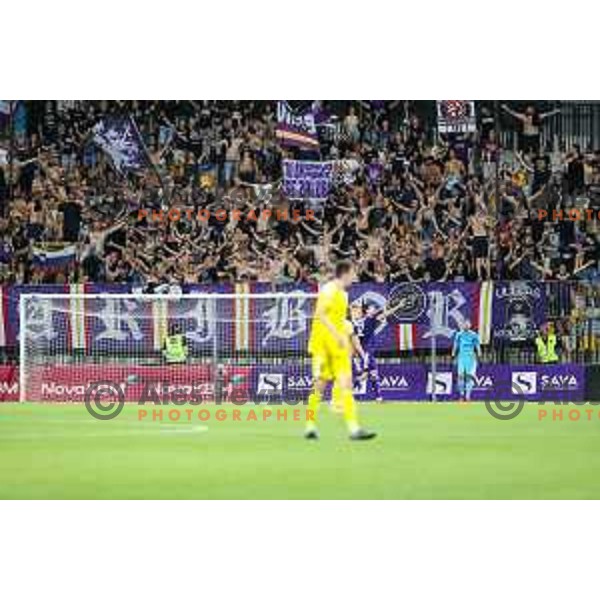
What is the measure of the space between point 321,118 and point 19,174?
5.10 meters

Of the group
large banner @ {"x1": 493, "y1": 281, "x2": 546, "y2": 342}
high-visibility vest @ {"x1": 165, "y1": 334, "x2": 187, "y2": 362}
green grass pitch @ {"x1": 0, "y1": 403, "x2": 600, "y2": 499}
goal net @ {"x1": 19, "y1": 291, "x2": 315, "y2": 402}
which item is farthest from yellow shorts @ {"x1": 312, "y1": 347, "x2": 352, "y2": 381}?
large banner @ {"x1": 493, "y1": 281, "x2": 546, "y2": 342}

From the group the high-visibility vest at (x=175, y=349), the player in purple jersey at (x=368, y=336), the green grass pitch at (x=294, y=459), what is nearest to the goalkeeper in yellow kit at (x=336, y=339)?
the green grass pitch at (x=294, y=459)

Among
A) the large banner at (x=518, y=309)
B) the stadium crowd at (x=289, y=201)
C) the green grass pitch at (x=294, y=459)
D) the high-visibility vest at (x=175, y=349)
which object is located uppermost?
the stadium crowd at (x=289, y=201)

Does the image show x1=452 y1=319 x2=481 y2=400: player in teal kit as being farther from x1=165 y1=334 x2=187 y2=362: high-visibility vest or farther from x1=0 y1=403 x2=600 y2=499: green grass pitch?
x1=0 y1=403 x2=600 y2=499: green grass pitch

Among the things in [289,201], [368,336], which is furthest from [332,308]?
[289,201]

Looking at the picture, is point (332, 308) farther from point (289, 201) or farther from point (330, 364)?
point (289, 201)

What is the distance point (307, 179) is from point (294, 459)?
41.8ft

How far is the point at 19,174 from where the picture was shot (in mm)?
25016

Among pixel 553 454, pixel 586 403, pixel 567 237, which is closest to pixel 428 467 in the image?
pixel 553 454

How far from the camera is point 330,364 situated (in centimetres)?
1329

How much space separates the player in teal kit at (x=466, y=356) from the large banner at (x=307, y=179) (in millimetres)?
3659

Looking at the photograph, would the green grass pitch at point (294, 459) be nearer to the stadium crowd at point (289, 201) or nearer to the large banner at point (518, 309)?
the large banner at point (518, 309)

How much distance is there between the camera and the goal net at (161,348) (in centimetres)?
2259

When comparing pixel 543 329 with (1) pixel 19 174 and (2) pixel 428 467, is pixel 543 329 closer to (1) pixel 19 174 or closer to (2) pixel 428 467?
(1) pixel 19 174
